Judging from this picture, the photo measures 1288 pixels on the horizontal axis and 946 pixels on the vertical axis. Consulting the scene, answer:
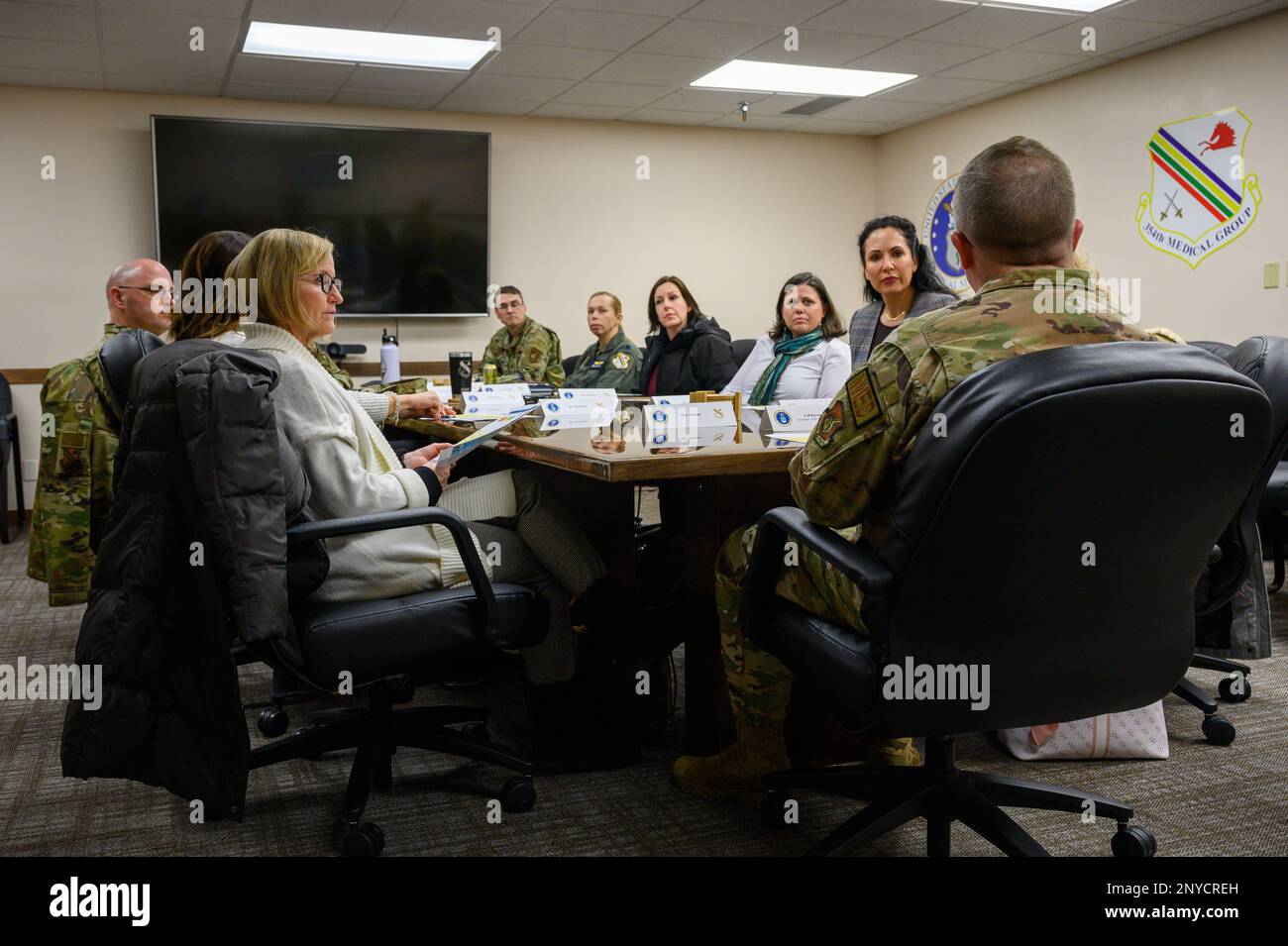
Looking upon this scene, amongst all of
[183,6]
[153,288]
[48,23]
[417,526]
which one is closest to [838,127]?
[183,6]

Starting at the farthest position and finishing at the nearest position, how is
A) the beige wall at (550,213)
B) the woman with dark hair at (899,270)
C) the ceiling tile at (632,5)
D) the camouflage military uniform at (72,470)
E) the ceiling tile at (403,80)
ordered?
the beige wall at (550,213)
the ceiling tile at (403,80)
the ceiling tile at (632,5)
the woman with dark hair at (899,270)
the camouflage military uniform at (72,470)

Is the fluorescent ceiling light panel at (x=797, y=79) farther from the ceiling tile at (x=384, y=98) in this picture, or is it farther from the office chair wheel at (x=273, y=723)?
the office chair wheel at (x=273, y=723)

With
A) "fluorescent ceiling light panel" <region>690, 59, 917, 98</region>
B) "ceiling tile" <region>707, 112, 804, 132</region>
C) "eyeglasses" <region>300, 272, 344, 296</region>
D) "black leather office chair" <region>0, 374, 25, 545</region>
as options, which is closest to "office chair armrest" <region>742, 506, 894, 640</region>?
"eyeglasses" <region>300, 272, 344, 296</region>

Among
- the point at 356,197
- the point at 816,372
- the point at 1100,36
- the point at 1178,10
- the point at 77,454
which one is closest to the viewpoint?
the point at 77,454

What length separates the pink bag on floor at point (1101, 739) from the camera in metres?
2.35

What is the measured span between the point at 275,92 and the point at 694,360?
317 centimetres

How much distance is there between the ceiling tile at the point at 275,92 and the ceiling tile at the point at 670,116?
77.4 inches

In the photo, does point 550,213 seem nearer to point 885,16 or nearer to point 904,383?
point 885,16

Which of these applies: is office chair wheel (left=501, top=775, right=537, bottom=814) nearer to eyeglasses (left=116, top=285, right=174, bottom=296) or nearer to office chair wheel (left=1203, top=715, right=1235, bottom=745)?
office chair wheel (left=1203, top=715, right=1235, bottom=745)

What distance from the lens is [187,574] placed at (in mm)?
1790

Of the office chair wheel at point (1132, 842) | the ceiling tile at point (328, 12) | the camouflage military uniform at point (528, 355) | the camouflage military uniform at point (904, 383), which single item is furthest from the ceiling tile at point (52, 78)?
the office chair wheel at point (1132, 842)

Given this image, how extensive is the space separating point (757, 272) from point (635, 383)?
2682 mm

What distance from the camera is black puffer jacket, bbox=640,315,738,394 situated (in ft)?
16.6
